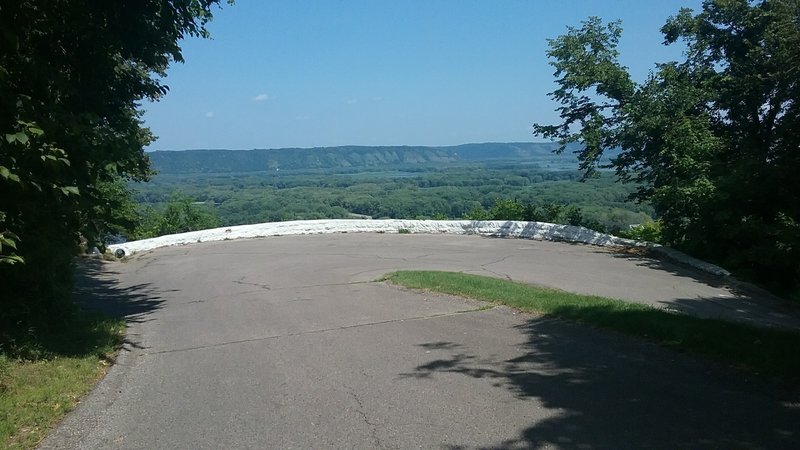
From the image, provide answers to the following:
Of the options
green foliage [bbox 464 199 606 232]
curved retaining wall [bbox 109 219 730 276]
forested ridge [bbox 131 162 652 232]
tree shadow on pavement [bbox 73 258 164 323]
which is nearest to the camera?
tree shadow on pavement [bbox 73 258 164 323]

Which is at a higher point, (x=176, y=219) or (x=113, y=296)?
(x=113, y=296)

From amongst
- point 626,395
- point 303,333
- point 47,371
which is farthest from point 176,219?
point 626,395

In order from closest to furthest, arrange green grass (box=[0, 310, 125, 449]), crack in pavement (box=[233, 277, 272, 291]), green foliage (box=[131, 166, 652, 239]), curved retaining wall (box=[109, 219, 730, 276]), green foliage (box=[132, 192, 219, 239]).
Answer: green grass (box=[0, 310, 125, 449]), crack in pavement (box=[233, 277, 272, 291]), curved retaining wall (box=[109, 219, 730, 276]), green foliage (box=[132, 192, 219, 239]), green foliage (box=[131, 166, 652, 239])

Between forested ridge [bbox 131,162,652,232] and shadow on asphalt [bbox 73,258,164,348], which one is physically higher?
shadow on asphalt [bbox 73,258,164,348]

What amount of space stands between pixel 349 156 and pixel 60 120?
66.8m

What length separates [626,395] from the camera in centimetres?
518

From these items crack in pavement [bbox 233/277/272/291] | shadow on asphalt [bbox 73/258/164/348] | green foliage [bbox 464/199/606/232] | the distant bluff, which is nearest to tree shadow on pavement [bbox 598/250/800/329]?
crack in pavement [bbox 233/277/272/291]

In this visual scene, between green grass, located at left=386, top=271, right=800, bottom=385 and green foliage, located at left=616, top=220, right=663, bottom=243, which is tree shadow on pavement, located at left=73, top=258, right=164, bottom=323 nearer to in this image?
green grass, located at left=386, top=271, right=800, bottom=385

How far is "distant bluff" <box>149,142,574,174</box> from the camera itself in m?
56.4

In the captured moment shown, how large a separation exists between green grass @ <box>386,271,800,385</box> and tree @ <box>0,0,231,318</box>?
219 inches

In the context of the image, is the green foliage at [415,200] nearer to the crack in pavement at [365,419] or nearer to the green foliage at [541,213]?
the green foliage at [541,213]

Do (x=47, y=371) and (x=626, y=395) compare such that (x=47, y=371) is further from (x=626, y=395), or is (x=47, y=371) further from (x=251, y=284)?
(x=251, y=284)

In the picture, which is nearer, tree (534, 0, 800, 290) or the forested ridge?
tree (534, 0, 800, 290)

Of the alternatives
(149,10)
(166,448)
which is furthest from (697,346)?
(149,10)
